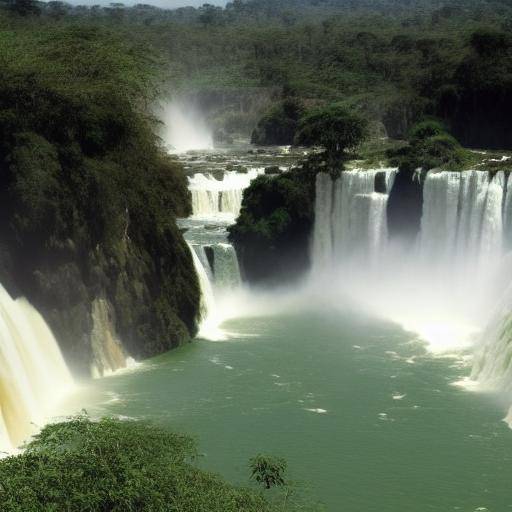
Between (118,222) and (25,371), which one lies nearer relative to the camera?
(25,371)

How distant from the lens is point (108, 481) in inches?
577

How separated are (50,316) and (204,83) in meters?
79.4

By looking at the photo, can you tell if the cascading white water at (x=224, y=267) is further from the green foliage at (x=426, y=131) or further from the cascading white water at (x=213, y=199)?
the green foliage at (x=426, y=131)

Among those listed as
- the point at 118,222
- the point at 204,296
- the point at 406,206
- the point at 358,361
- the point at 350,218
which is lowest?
the point at 358,361

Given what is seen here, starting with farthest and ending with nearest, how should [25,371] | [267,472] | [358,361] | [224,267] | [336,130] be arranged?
[336,130] → [224,267] → [358,361] → [25,371] → [267,472]

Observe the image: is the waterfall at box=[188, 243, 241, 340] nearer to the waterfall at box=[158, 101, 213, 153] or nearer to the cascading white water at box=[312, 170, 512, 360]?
the cascading white water at box=[312, 170, 512, 360]

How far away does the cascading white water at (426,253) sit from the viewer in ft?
118

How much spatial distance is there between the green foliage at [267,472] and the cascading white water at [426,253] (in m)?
13.7

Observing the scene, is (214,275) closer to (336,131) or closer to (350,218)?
(350,218)

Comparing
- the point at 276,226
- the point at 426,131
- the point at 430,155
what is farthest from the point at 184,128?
the point at 430,155

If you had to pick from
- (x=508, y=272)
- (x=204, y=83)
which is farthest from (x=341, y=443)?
(x=204, y=83)

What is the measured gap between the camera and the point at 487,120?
192 ft

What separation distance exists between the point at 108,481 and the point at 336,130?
30.3 m

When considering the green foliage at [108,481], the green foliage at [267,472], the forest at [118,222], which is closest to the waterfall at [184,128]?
the forest at [118,222]
